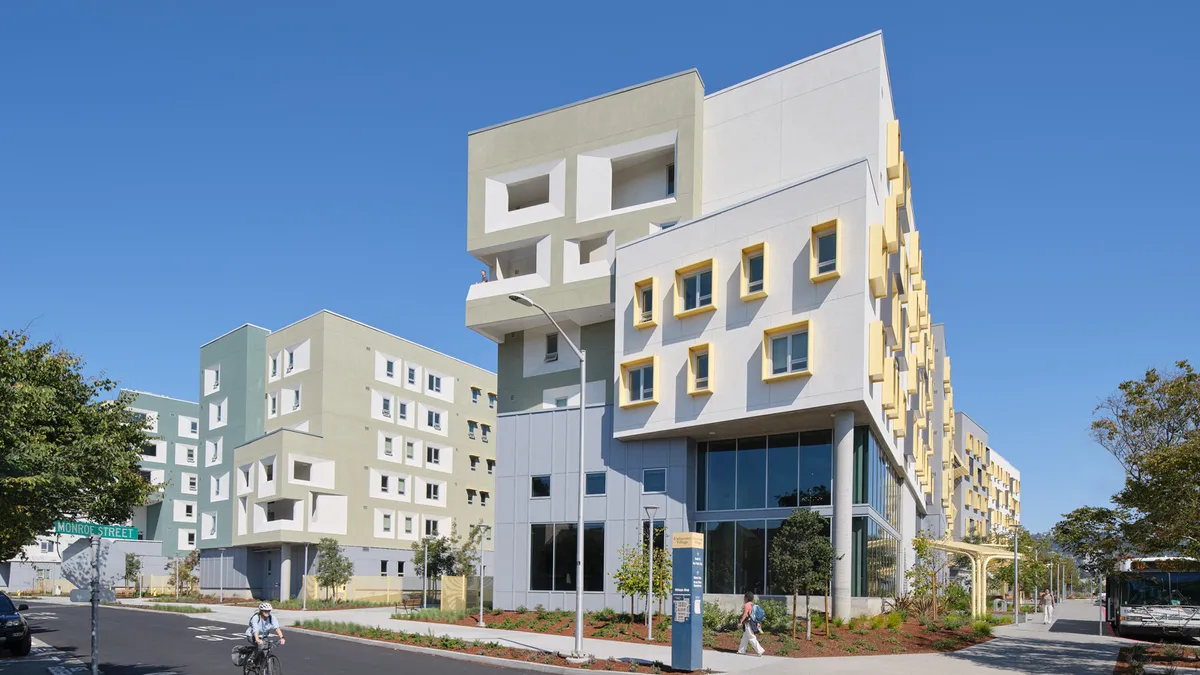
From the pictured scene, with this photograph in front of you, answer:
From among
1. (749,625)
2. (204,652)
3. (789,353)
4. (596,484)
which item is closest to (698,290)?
(789,353)

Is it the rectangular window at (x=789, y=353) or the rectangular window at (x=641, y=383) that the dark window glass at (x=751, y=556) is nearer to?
the rectangular window at (x=641, y=383)

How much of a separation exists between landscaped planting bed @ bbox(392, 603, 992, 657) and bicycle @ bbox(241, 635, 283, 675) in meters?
13.1

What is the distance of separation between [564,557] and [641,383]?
7984 mm

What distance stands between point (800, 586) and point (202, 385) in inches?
2433

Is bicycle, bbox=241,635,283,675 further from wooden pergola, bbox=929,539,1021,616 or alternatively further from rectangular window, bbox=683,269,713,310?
wooden pergola, bbox=929,539,1021,616

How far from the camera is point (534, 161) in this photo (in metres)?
41.0

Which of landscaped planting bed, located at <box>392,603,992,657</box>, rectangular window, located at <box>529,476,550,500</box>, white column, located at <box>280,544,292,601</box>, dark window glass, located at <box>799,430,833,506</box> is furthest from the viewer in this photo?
white column, located at <box>280,544,292,601</box>

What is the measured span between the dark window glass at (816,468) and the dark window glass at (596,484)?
320 inches

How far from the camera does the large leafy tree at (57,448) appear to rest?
15695 millimetres

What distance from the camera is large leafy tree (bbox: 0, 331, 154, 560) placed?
51.5 ft

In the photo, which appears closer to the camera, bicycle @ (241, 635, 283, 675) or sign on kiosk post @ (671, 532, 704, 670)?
bicycle @ (241, 635, 283, 675)

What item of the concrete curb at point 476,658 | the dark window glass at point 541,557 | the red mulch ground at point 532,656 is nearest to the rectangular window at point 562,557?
the dark window glass at point 541,557

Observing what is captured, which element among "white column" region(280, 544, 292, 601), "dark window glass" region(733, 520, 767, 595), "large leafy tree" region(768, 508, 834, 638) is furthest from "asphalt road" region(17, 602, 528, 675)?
"white column" region(280, 544, 292, 601)

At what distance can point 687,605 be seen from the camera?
21031mm
